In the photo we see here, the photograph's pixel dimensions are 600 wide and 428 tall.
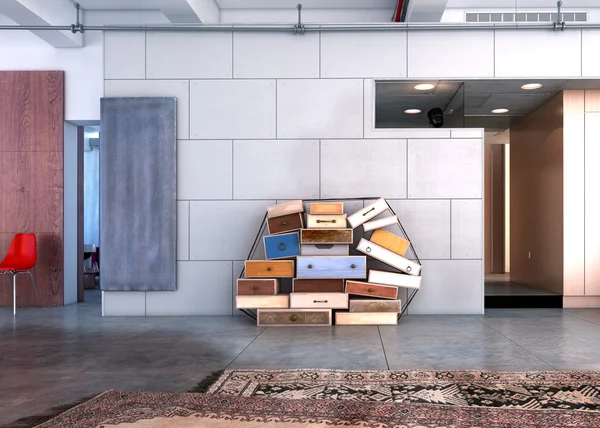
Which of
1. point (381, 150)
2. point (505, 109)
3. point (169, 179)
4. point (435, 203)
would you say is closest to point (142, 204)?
point (169, 179)

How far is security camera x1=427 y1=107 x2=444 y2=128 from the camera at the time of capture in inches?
273

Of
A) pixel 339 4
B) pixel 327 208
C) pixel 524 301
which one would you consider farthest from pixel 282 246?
pixel 339 4

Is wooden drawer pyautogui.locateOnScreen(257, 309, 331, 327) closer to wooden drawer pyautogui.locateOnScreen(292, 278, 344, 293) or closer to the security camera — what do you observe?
wooden drawer pyautogui.locateOnScreen(292, 278, 344, 293)

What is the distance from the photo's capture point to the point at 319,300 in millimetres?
6023

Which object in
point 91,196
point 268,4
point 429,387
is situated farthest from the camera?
point 91,196

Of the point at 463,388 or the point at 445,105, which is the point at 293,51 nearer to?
the point at 445,105

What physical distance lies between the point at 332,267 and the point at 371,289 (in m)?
0.47

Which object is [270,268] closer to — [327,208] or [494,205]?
[327,208]

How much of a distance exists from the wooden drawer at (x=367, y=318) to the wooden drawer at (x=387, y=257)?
522mm

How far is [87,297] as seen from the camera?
9039 mm

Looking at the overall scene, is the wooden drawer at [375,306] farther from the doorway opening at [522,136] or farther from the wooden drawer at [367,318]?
the doorway opening at [522,136]

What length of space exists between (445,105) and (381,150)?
3.40ft

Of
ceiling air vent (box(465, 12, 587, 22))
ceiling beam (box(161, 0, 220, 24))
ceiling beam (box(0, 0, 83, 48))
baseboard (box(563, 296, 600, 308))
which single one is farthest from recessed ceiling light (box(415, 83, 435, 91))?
ceiling beam (box(0, 0, 83, 48))

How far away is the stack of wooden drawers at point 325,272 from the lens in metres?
6.02
